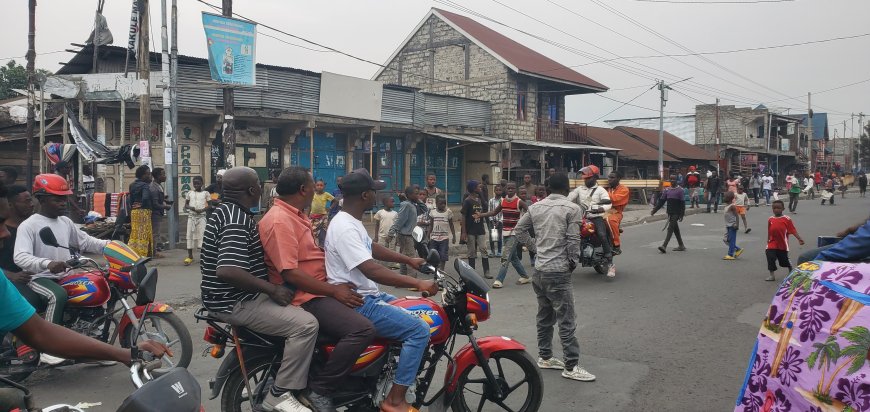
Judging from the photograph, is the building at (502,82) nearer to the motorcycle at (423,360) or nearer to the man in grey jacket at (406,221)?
the man in grey jacket at (406,221)

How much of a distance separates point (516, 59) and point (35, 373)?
24.1 meters

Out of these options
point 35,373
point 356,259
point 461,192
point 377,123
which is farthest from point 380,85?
point 356,259

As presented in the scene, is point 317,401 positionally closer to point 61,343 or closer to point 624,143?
point 61,343

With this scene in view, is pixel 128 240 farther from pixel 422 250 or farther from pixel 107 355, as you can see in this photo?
pixel 107 355

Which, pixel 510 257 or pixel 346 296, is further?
pixel 510 257

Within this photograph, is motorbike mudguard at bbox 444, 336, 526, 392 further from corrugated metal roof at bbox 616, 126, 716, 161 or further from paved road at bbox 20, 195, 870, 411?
corrugated metal roof at bbox 616, 126, 716, 161

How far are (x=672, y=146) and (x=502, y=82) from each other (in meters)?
18.7

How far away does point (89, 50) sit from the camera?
651 inches

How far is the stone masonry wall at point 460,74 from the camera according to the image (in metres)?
26.5

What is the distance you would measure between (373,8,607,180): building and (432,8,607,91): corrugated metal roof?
37mm

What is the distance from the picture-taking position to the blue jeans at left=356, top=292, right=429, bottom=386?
390cm

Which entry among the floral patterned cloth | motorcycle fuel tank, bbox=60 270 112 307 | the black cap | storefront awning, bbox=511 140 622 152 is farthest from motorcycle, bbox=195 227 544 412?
storefront awning, bbox=511 140 622 152

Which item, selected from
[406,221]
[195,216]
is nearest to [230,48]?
[195,216]

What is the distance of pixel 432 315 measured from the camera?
4109 mm
